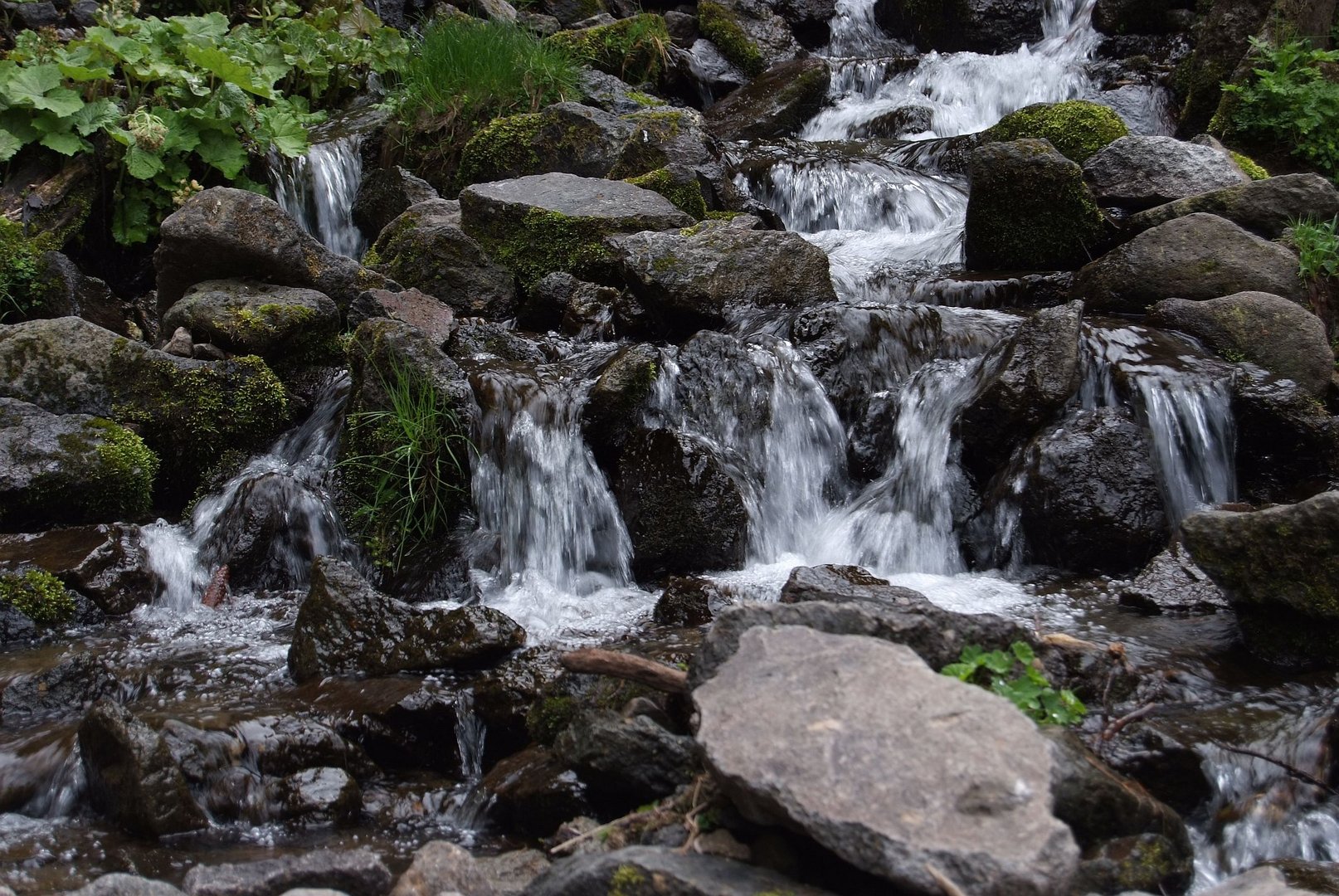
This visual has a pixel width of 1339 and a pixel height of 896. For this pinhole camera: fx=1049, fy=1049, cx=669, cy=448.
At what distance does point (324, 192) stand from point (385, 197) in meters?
0.56

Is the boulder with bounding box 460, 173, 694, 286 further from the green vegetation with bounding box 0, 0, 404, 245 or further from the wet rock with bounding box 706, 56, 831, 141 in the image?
the wet rock with bounding box 706, 56, 831, 141

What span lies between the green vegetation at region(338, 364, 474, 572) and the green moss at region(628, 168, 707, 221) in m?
3.58

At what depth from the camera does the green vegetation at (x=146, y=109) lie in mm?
7609

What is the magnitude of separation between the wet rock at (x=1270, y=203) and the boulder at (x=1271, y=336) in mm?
1240

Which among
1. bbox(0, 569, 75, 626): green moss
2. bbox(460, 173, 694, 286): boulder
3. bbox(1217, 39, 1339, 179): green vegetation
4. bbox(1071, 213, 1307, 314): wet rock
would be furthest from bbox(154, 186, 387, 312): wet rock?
bbox(1217, 39, 1339, 179): green vegetation

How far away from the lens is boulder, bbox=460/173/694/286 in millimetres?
7578

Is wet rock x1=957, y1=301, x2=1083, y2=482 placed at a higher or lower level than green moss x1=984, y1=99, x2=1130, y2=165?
lower

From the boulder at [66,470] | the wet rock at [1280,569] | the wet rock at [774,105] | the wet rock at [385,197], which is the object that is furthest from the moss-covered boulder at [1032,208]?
the boulder at [66,470]

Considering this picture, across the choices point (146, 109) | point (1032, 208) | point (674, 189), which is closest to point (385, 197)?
point (146, 109)

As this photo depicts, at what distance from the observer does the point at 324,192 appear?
894 centimetres

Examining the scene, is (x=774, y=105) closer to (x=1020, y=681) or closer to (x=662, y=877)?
(x=1020, y=681)

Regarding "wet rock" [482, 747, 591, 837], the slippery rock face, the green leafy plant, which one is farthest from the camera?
"wet rock" [482, 747, 591, 837]

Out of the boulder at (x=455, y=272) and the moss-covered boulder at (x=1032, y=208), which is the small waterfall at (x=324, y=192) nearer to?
the boulder at (x=455, y=272)

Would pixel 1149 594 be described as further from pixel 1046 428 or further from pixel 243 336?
pixel 243 336
